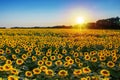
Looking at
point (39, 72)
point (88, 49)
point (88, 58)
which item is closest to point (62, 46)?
point (88, 49)

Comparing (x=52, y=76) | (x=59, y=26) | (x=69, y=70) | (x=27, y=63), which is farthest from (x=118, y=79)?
(x=59, y=26)

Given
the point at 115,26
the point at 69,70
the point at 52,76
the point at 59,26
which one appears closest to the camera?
the point at 52,76

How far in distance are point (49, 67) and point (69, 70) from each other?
18.8 inches

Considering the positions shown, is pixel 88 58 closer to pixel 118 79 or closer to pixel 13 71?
pixel 118 79

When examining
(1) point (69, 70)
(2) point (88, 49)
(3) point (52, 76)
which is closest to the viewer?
(3) point (52, 76)

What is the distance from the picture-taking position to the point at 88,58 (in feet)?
29.7

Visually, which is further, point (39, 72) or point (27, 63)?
point (27, 63)

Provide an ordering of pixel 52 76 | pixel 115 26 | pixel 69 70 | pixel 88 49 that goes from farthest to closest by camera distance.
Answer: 1. pixel 115 26
2. pixel 88 49
3. pixel 69 70
4. pixel 52 76

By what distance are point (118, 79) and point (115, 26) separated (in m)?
35.5

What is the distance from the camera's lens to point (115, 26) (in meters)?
42.8

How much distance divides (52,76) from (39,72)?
376 mm

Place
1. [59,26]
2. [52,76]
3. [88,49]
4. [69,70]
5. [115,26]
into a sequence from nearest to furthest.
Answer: [52,76] < [69,70] < [88,49] < [115,26] < [59,26]

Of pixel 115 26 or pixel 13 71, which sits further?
pixel 115 26

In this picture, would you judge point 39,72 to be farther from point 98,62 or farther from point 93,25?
point 93,25
